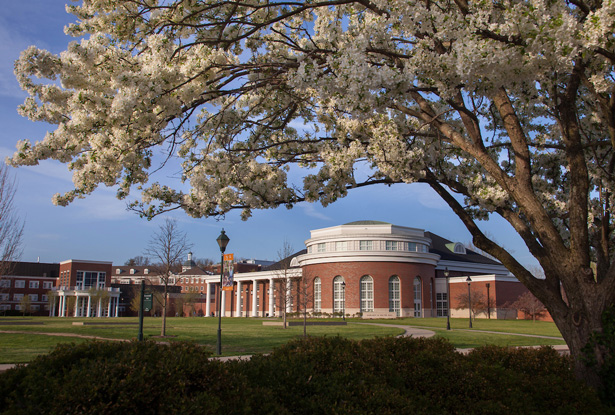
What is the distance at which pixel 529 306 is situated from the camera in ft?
162

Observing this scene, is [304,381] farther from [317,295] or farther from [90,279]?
[90,279]

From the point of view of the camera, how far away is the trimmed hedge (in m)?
3.83

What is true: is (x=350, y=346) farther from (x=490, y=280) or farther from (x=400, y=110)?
(x=490, y=280)

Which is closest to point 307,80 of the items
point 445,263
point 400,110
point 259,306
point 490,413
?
point 400,110

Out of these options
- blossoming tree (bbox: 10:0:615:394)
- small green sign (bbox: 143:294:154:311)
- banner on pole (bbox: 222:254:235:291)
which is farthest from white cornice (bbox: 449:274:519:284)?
blossoming tree (bbox: 10:0:615:394)

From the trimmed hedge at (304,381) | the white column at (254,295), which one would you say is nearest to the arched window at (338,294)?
the white column at (254,295)

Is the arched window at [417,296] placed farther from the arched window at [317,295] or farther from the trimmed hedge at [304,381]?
the trimmed hedge at [304,381]

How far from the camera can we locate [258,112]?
10836 mm

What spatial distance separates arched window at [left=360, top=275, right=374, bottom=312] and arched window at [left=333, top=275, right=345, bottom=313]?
218cm

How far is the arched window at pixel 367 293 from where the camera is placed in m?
53.1

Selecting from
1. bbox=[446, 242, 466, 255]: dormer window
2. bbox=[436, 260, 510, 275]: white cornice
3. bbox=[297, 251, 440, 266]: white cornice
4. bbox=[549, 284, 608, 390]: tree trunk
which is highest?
Answer: bbox=[446, 242, 466, 255]: dormer window

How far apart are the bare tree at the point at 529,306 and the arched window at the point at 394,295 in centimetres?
1234

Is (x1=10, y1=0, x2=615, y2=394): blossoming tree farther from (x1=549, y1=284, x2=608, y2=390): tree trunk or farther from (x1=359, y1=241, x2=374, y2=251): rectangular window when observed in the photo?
(x1=359, y1=241, x2=374, y2=251): rectangular window

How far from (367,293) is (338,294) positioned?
3282 mm
